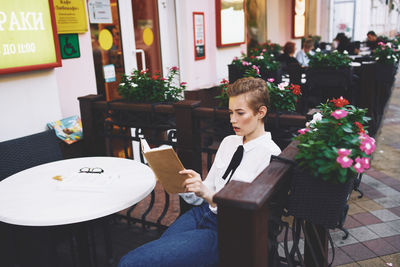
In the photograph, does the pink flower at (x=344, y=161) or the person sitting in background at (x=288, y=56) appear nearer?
the pink flower at (x=344, y=161)

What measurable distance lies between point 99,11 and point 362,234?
352 cm

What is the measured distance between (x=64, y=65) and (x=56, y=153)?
48.3 inches

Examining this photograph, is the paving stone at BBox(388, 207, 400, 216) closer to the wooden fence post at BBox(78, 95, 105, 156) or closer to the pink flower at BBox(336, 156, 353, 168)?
the pink flower at BBox(336, 156, 353, 168)

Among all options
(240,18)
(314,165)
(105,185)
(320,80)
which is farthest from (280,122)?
(240,18)

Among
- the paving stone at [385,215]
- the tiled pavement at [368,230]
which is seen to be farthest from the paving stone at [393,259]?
the paving stone at [385,215]

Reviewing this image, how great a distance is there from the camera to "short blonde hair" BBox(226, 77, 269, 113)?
1832 millimetres

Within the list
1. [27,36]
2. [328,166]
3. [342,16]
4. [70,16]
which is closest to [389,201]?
[328,166]

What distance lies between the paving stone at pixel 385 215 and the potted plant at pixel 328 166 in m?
2.04

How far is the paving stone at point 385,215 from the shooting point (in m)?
3.12

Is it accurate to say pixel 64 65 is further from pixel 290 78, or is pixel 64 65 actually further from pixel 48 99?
pixel 290 78

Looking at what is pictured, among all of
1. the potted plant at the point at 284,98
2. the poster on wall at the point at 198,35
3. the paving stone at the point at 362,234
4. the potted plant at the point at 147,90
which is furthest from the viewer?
the poster on wall at the point at 198,35

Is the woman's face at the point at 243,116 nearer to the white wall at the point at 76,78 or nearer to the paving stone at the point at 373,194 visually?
the paving stone at the point at 373,194

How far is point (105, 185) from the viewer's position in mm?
2041

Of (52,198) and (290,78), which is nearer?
(52,198)
